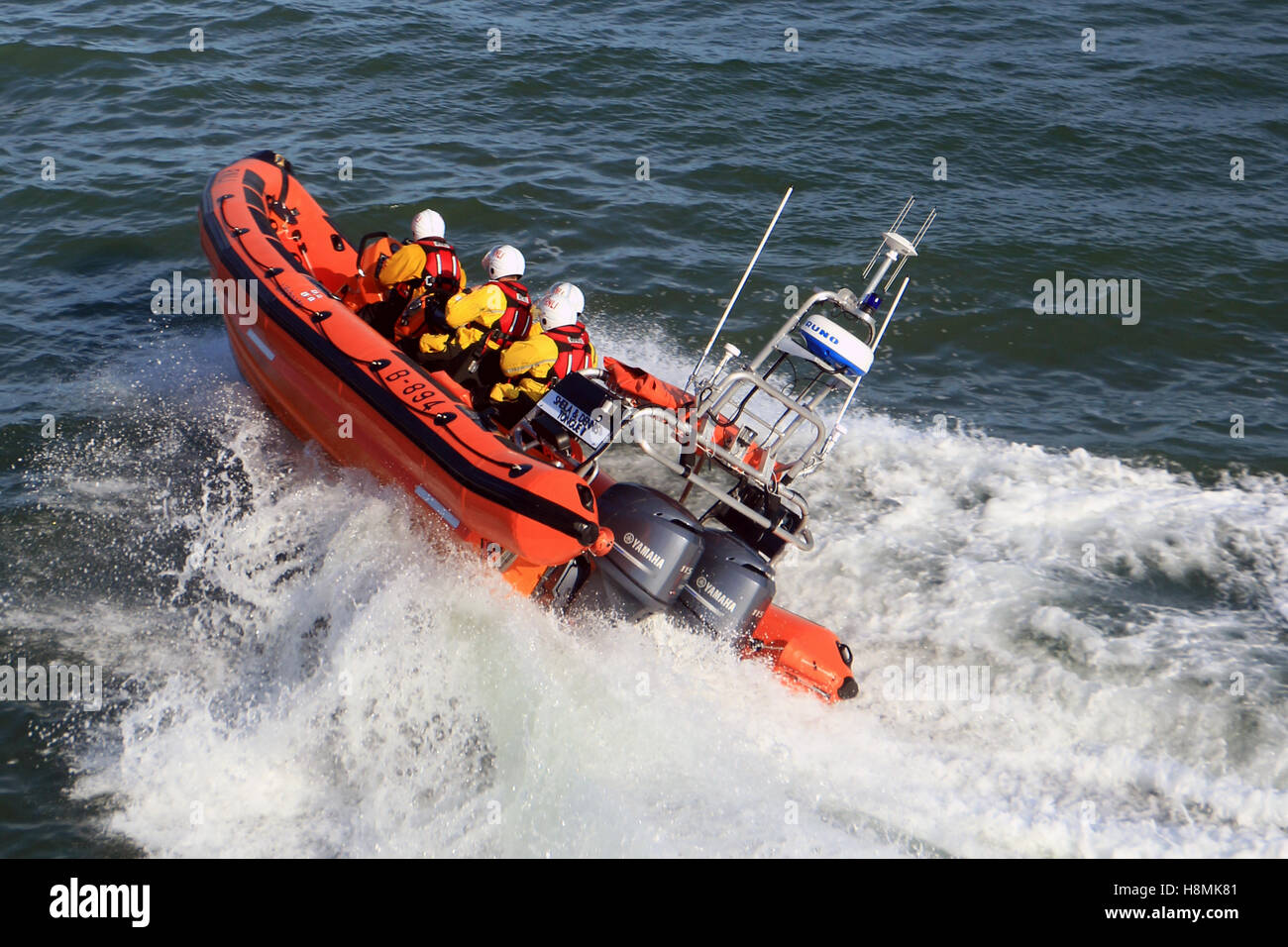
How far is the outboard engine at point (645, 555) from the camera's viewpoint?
4.27m

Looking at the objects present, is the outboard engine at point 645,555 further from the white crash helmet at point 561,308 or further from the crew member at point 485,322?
the crew member at point 485,322

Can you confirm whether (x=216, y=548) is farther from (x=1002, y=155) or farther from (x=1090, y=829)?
(x=1002, y=155)

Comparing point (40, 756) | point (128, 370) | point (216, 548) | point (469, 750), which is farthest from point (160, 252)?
point (469, 750)

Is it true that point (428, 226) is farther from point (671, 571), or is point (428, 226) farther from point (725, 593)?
point (725, 593)

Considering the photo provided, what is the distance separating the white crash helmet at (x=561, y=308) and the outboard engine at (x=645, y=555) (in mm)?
1012

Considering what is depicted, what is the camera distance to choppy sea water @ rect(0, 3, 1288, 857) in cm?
407

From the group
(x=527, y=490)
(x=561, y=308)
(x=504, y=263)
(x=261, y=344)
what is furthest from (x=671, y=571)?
(x=261, y=344)

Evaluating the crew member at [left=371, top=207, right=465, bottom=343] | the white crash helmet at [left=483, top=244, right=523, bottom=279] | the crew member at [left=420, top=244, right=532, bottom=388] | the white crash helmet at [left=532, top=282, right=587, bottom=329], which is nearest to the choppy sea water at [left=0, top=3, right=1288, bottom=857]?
the crew member at [left=420, top=244, right=532, bottom=388]

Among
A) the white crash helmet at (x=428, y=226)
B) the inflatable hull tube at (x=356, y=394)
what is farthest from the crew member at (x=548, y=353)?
the white crash helmet at (x=428, y=226)

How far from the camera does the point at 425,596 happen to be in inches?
174

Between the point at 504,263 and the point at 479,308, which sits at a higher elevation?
the point at 504,263

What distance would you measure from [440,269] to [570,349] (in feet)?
3.67

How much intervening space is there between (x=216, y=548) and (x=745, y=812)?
301 cm

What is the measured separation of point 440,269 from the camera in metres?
5.62
